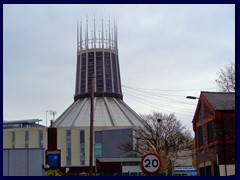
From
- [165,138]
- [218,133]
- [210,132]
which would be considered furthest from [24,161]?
[165,138]

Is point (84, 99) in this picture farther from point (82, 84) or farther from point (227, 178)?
point (227, 178)

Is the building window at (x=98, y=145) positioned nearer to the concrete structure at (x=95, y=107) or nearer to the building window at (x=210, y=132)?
the concrete structure at (x=95, y=107)

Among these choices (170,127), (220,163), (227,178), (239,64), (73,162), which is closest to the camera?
(227,178)

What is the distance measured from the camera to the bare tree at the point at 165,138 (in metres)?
60.2

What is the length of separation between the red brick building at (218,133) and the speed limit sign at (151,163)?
73.1 ft

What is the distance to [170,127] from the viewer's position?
61781 millimetres

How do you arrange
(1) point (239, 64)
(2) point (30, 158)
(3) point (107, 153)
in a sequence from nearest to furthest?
1. (1) point (239, 64)
2. (2) point (30, 158)
3. (3) point (107, 153)

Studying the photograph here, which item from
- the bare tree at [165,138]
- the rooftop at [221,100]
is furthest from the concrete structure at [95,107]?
the rooftop at [221,100]

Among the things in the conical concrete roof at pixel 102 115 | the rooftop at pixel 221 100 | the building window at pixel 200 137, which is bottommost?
the building window at pixel 200 137

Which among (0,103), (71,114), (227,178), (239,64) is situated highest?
(71,114)

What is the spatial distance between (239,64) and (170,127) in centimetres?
4992

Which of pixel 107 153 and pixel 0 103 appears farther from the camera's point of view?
pixel 107 153

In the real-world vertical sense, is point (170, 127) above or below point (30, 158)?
above

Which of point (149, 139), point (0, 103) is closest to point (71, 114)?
point (149, 139)
